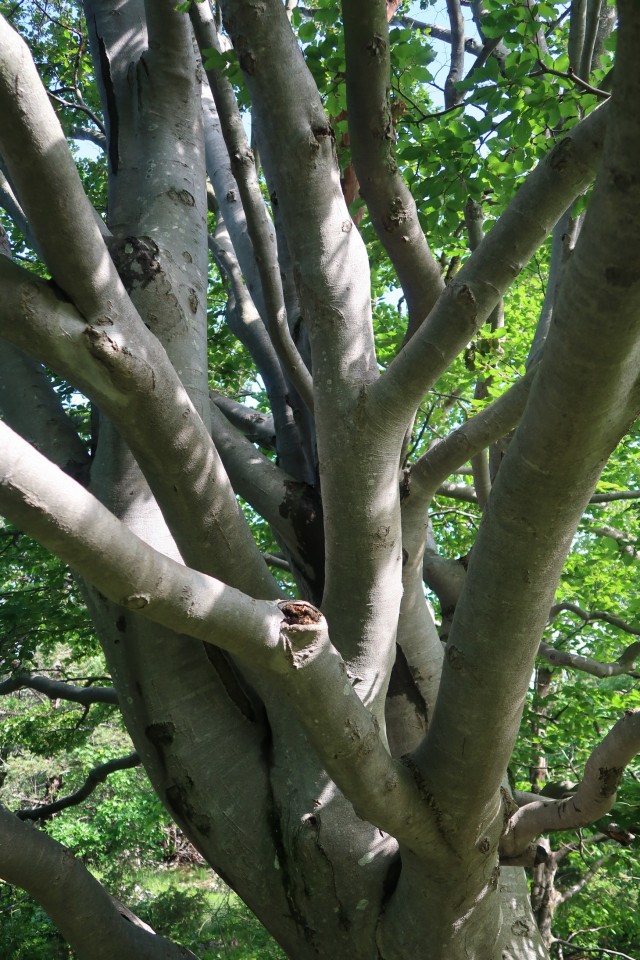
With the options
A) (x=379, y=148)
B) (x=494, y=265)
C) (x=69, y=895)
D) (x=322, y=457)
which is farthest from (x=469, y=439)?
(x=69, y=895)

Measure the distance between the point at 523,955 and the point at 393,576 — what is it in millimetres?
1470

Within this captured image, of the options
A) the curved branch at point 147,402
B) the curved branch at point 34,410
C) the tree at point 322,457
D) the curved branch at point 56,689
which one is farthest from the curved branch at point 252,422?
the curved branch at point 147,402

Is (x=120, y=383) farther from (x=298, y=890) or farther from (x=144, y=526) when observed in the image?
(x=298, y=890)

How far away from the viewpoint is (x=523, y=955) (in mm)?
2604

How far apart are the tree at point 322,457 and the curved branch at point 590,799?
0.4 inches

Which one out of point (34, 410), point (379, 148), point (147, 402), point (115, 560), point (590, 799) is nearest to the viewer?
point (115, 560)

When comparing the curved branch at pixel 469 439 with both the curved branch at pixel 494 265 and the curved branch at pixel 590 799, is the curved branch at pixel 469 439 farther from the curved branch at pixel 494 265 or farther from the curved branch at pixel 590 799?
the curved branch at pixel 590 799

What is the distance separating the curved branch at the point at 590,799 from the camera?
198cm

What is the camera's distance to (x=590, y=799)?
83.3 inches

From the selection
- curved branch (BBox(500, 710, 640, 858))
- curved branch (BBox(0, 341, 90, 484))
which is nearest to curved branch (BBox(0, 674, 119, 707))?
curved branch (BBox(0, 341, 90, 484))

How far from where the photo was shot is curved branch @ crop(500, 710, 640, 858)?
6.50ft

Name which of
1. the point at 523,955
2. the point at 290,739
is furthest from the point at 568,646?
the point at 290,739

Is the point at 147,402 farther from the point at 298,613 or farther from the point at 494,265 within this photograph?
the point at 494,265

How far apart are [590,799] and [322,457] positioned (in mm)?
1333
